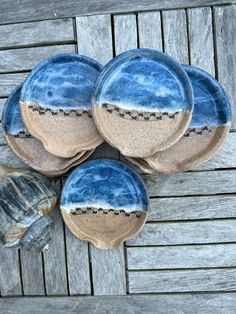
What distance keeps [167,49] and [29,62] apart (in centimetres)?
31

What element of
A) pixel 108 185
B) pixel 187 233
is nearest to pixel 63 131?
pixel 108 185

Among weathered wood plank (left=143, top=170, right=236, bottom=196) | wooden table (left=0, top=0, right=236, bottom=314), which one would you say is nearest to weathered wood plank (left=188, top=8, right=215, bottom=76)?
wooden table (left=0, top=0, right=236, bottom=314)

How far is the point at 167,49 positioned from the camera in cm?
91

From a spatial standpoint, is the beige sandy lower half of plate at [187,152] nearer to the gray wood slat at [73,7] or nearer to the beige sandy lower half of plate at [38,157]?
the beige sandy lower half of plate at [38,157]

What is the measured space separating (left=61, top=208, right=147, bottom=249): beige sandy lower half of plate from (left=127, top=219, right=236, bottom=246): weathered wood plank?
0.15 ft

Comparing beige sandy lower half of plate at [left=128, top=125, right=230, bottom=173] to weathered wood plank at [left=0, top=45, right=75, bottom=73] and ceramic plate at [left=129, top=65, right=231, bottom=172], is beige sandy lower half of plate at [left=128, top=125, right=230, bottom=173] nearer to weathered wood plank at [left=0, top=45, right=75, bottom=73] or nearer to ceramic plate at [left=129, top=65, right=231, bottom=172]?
ceramic plate at [left=129, top=65, right=231, bottom=172]

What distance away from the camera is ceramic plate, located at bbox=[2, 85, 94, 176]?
2.95ft

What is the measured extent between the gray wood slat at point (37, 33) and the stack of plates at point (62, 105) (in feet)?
0.26

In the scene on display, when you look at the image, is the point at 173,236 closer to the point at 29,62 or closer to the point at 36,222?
the point at 36,222

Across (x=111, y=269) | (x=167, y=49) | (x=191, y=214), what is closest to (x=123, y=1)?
(x=167, y=49)

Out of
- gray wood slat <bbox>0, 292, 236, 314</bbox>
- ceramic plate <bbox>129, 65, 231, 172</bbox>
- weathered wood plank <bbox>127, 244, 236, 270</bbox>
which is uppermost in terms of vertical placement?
ceramic plate <bbox>129, 65, 231, 172</bbox>

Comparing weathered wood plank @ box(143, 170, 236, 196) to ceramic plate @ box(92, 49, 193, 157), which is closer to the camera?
ceramic plate @ box(92, 49, 193, 157)

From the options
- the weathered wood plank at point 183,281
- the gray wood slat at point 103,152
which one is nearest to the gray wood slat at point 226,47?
the gray wood slat at point 103,152

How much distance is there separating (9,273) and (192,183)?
48 cm
